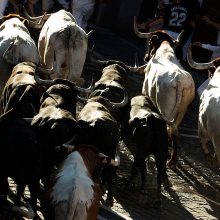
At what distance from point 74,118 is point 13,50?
287 centimetres

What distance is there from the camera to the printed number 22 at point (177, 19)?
17.1 metres

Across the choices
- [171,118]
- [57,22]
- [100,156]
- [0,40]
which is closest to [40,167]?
[100,156]

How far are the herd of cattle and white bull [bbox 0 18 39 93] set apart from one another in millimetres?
17

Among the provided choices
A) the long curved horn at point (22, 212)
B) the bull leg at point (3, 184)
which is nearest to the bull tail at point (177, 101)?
the bull leg at point (3, 184)

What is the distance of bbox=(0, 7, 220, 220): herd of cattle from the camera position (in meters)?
7.05

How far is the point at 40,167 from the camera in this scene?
7594mm

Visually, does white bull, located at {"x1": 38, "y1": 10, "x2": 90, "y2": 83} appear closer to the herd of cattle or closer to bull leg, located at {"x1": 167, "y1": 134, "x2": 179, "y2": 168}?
the herd of cattle

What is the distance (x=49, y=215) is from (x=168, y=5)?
1127cm

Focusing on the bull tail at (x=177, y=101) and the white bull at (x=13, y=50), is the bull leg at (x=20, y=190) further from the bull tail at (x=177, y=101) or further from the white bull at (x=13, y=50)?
the white bull at (x=13, y=50)

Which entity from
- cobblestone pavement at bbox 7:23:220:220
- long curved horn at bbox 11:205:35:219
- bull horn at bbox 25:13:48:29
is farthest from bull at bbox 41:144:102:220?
bull horn at bbox 25:13:48:29

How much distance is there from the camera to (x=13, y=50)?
36.2 ft

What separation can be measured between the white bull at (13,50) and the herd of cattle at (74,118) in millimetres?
17

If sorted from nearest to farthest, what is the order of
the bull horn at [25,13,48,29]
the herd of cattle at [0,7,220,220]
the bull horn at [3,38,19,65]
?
the herd of cattle at [0,7,220,220] < the bull horn at [3,38,19,65] < the bull horn at [25,13,48,29]

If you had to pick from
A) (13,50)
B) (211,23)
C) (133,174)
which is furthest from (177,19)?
(133,174)
